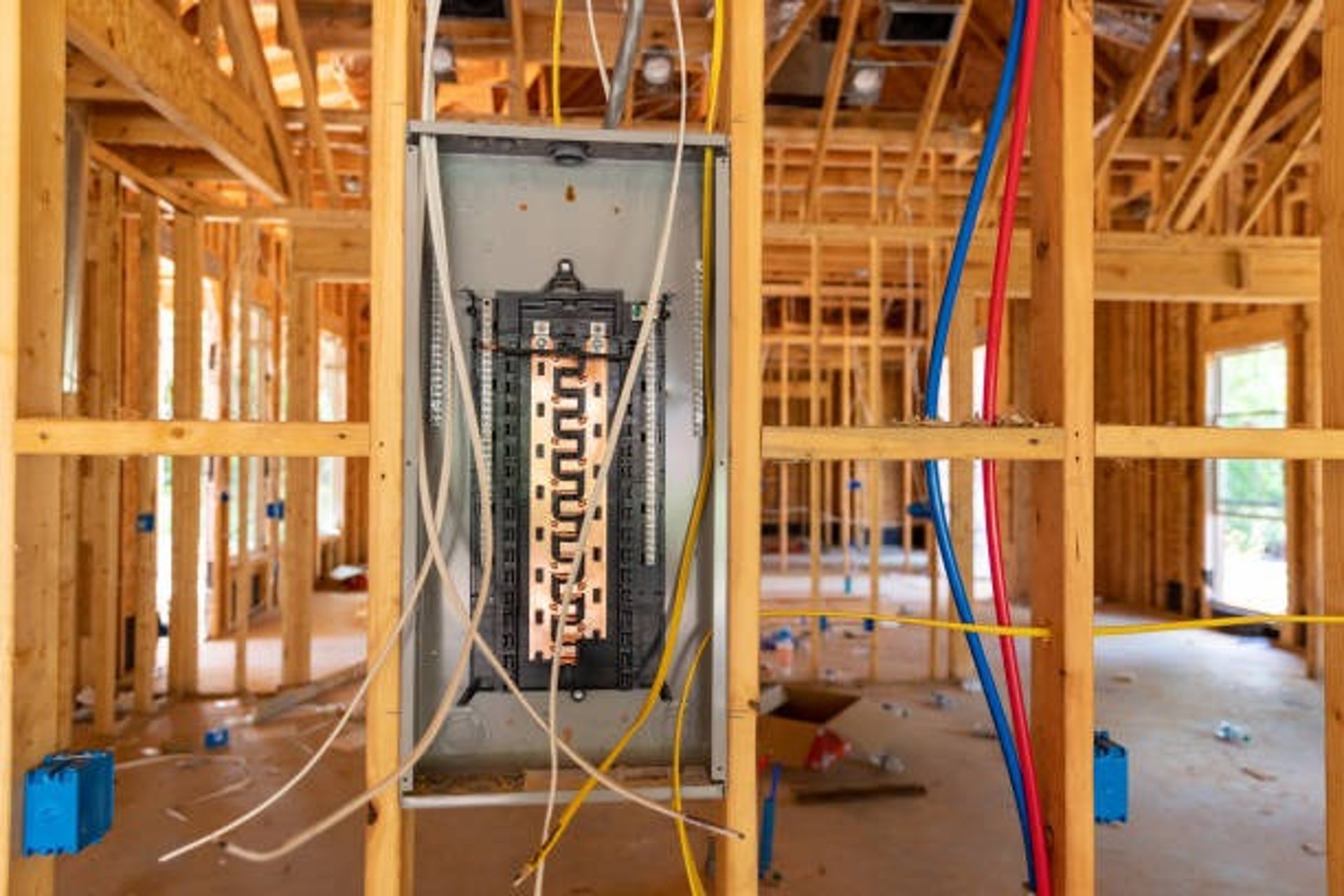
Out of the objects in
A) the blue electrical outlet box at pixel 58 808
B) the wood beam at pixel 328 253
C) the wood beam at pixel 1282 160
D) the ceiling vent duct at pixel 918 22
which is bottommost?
the blue electrical outlet box at pixel 58 808

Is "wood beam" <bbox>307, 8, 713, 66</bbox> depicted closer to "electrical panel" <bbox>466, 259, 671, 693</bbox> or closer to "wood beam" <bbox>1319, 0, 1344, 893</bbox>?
"wood beam" <bbox>1319, 0, 1344, 893</bbox>

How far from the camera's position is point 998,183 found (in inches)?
189

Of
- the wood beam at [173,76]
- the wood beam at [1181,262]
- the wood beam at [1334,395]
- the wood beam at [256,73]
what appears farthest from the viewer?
the wood beam at [1181,262]

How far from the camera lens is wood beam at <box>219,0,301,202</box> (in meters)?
3.38

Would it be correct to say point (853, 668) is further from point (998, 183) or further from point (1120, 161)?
point (1120, 161)

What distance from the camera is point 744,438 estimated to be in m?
1.18

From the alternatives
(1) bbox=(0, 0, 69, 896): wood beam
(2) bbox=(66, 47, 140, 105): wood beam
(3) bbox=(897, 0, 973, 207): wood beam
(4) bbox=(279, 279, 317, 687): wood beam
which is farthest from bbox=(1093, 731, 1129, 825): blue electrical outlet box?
(4) bbox=(279, 279, 317, 687): wood beam

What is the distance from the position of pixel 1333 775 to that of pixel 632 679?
3.76 feet

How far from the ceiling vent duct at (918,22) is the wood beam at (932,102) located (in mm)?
34

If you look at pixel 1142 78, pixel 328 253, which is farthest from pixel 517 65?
pixel 1142 78

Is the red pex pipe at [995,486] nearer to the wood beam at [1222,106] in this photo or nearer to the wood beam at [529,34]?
the wood beam at [529,34]

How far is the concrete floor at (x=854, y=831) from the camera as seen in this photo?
2549mm

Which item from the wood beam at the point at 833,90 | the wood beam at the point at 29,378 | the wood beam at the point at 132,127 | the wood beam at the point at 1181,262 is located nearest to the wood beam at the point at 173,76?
the wood beam at the point at 132,127

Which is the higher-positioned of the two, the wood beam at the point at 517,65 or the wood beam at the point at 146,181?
the wood beam at the point at 517,65
